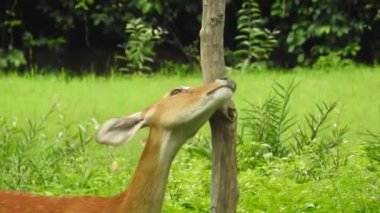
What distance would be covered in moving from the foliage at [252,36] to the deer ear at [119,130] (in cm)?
953

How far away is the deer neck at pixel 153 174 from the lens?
4.83 meters

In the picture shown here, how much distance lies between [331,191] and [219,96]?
1.51 metres

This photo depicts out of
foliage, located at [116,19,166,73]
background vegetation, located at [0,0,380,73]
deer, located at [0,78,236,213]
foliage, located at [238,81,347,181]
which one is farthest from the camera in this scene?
background vegetation, located at [0,0,380,73]

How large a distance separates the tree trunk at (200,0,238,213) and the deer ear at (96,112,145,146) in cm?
33

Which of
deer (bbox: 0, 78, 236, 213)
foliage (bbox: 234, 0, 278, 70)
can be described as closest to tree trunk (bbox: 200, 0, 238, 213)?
deer (bbox: 0, 78, 236, 213)

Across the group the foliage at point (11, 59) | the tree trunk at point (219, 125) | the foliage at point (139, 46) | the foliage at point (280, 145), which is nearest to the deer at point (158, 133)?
the tree trunk at point (219, 125)

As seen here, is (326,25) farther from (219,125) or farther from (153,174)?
(153,174)

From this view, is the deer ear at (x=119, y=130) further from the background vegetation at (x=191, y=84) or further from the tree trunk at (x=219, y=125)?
the background vegetation at (x=191, y=84)

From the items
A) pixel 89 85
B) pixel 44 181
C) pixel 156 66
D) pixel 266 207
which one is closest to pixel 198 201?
pixel 266 207

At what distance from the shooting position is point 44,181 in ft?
22.7

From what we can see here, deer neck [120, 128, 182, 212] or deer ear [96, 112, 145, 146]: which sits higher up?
deer ear [96, 112, 145, 146]

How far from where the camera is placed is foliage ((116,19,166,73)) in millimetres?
14430

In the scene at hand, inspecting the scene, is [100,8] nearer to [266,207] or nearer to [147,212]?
[266,207]

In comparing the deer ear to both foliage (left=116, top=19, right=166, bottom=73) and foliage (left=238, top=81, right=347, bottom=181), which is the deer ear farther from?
foliage (left=116, top=19, right=166, bottom=73)
